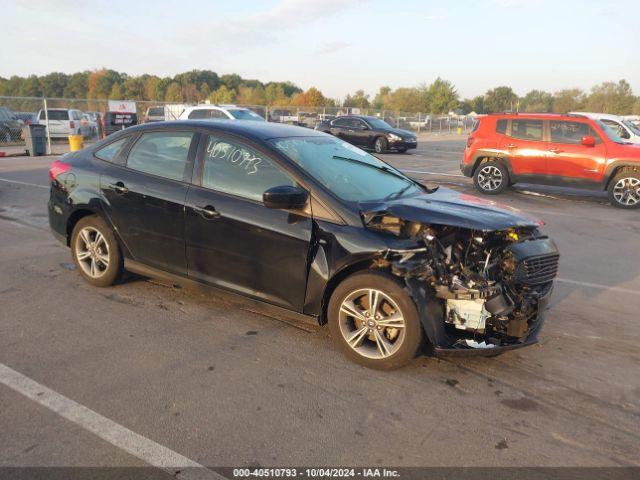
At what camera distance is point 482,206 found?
161 inches

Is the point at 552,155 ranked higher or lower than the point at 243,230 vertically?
higher

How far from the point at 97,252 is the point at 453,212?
131 inches

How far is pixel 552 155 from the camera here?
11.3 metres

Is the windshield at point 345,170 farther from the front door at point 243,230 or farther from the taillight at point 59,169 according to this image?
the taillight at point 59,169

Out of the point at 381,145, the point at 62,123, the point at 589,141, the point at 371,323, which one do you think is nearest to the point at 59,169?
the point at 371,323

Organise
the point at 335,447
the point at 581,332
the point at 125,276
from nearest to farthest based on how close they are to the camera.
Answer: the point at 335,447 < the point at 581,332 < the point at 125,276

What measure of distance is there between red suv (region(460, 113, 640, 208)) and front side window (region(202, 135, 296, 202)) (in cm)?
906

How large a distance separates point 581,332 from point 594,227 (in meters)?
5.13

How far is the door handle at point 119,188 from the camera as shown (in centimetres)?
469

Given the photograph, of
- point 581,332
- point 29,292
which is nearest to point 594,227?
point 581,332

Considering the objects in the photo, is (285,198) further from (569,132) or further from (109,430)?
(569,132)

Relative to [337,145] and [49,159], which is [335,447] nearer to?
[337,145]

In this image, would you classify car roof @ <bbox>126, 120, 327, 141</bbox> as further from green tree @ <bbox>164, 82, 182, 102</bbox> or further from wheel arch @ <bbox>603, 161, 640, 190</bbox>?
green tree @ <bbox>164, 82, 182, 102</bbox>

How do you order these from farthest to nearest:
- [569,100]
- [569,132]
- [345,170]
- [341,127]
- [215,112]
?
[569,100] < [341,127] < [215,112] < [569,132] < [345,170]
